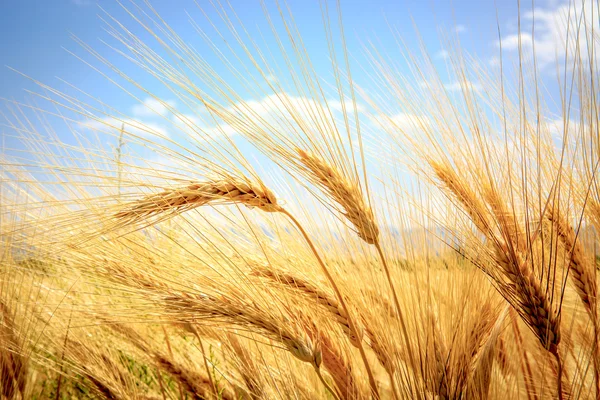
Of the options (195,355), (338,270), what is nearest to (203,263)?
(338,270)

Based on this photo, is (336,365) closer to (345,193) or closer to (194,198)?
(345,193)

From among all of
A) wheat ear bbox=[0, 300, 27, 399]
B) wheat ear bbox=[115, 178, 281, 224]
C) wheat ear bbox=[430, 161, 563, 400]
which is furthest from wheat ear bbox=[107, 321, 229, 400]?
wheat ear bbox=[430, 161, 563, 400]

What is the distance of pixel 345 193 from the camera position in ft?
3.48

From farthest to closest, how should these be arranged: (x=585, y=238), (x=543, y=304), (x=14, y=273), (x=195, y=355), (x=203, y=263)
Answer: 1. (x=195, y=355)
2. (x=14, y=273)
3. (x=585, y=238)
4. (x=203, y=263)
5. (x=543, y=304)

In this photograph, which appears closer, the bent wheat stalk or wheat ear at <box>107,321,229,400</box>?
the bent wheat stalk

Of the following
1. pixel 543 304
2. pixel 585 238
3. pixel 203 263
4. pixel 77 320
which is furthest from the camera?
pixel 77 320

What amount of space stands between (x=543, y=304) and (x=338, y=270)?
0.50 metres

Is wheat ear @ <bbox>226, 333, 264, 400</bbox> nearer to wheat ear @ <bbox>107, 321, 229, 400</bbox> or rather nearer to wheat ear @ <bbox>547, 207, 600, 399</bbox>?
wheat ear @ <bbox>107, 321, 229, 400</bbox>

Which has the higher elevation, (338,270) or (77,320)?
(338,270)

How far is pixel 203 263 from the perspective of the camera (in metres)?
1.17

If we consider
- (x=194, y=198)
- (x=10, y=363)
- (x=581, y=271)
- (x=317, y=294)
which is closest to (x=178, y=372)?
(x=10, y=363)

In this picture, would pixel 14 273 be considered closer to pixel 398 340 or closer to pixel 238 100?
pixel 238 100

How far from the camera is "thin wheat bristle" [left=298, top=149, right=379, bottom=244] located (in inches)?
41.5

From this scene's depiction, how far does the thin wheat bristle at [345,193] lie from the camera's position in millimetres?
1054
